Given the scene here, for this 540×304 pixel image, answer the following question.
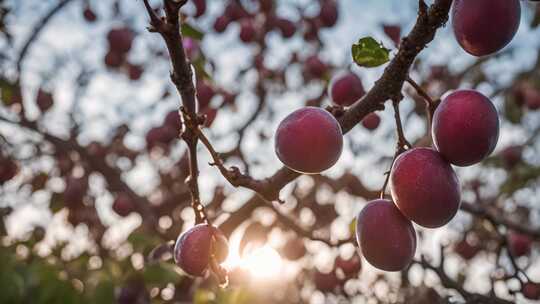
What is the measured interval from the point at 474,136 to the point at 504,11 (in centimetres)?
24

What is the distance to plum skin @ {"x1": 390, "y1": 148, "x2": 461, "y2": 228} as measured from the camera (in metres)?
0.94

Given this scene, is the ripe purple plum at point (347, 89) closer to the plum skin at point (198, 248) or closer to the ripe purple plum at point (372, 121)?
the ripe purple plum at point (372, 121)

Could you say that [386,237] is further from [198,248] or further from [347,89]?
[347,89]

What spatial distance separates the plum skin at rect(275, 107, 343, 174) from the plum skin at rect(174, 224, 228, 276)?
27 centimetres

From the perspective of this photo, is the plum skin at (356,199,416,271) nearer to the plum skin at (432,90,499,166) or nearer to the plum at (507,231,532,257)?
the plum skin at (432,90,499,166)

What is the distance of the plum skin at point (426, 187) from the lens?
0.94 meters

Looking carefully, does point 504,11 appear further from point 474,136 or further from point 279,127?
point 279,127

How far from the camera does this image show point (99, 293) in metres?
2.81

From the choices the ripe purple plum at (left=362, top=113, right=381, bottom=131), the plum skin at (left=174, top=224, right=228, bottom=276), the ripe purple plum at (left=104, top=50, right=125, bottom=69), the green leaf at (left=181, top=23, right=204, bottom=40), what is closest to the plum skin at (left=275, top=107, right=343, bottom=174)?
the plum skin at (left=174, top=224, right=228, bottom=276)

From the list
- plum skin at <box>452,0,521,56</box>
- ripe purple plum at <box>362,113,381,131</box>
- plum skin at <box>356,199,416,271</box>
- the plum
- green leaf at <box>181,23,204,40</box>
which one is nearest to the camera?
plum skin at <box>452,0,521,56</box>

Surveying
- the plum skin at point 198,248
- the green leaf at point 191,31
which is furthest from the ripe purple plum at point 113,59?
the plum skin at point 198,248

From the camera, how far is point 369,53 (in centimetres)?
111

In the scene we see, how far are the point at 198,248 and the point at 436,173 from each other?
551 millimetres

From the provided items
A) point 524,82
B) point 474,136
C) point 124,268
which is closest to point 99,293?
point 124,268
